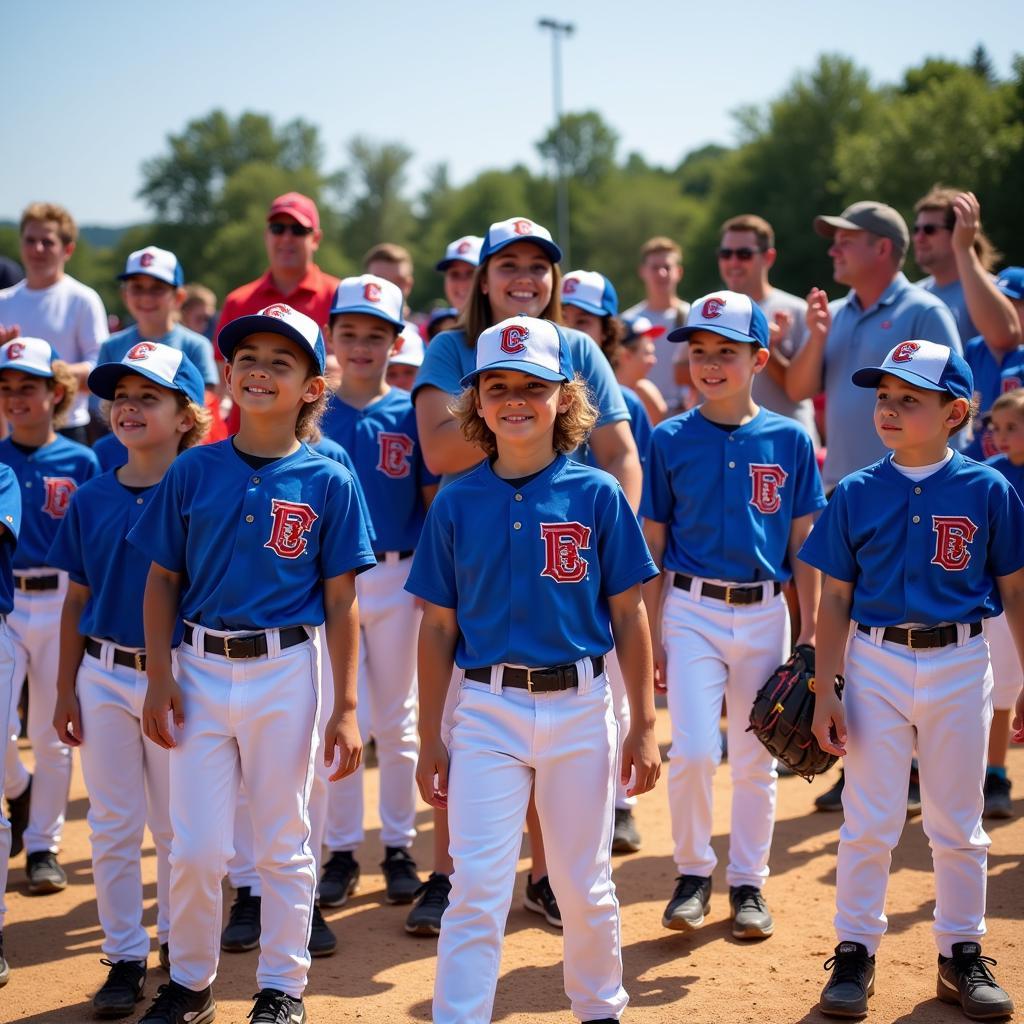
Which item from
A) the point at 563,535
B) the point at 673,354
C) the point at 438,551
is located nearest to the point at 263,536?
the point at 438,551

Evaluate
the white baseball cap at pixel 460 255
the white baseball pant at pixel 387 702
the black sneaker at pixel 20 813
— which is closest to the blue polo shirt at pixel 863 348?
the white baseball pant at pixel 387 702

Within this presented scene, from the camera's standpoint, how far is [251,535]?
13.1ft

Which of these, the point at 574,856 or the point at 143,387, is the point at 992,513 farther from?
the point at 143,387

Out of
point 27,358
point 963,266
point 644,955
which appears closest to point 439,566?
point 644,955

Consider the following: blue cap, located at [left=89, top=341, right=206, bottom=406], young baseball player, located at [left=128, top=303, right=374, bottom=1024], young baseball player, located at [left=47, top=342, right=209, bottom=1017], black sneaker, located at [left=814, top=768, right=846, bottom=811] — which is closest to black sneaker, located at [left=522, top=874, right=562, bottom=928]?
young baseball player, located at [left=128, top=303, right=374, bottom=1024]

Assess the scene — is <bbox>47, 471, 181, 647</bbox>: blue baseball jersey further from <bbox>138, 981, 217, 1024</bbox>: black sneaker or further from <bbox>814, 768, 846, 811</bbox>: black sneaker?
<bbox>814, 768, 846, 811</bbox>: black sneaker

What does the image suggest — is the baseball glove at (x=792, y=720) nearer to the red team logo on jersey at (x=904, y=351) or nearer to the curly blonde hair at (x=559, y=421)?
the red team logo on jersey at (x=904, y=351)

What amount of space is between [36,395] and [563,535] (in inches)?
124

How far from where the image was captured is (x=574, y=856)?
366cm

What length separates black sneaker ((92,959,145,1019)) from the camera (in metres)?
4.25

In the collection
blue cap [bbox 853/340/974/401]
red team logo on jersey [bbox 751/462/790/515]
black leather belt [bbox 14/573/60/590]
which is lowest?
black leather belt [bbox 14/573/60/590]

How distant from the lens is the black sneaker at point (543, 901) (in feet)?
16.7

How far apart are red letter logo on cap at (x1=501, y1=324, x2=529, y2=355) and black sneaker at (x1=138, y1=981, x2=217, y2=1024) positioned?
2.35m

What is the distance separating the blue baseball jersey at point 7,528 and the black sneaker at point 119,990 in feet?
4.73
